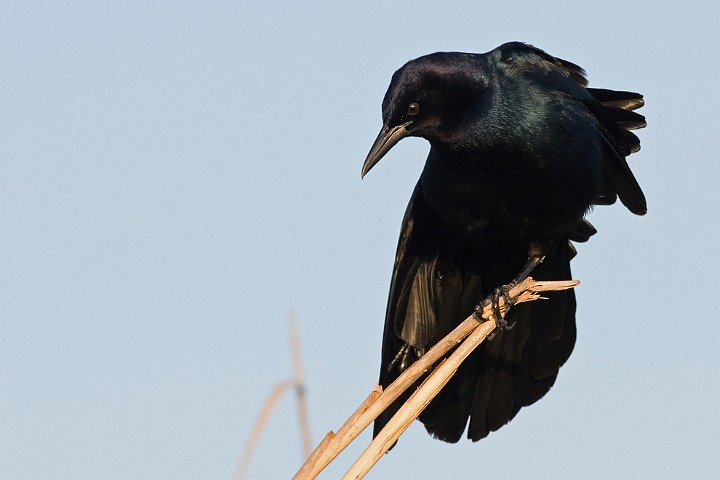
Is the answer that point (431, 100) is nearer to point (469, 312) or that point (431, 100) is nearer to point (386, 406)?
point (469, 312)

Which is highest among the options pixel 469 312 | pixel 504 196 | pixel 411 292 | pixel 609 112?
pixel 609 112

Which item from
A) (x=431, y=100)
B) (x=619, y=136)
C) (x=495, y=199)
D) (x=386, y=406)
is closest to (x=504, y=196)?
(x=495, y=199)

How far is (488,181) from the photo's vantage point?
646 centimetres

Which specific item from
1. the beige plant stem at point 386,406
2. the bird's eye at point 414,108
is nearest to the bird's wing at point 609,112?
the bird's eye at point 414,108

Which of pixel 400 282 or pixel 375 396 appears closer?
pixel 375 396

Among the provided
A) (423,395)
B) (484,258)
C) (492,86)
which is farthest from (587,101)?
(423,395)

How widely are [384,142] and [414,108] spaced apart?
25 cm

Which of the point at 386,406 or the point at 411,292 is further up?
the point at 411,292

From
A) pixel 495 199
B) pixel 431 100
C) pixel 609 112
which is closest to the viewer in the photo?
pixel 431 100

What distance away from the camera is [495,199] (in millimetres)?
6492

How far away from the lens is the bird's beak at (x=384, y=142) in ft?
20.3

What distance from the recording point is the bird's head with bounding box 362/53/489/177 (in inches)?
246

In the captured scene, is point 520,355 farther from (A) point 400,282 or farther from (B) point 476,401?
(A) point 400,282

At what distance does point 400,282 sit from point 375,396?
2.83m
